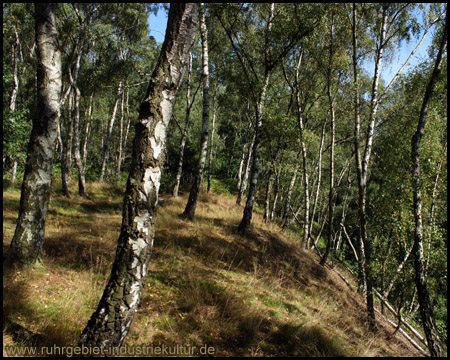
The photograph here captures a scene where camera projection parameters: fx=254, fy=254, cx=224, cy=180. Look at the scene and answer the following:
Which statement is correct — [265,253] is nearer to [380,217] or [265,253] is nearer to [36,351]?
[380,217]

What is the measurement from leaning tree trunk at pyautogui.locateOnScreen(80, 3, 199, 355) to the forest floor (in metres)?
0.76

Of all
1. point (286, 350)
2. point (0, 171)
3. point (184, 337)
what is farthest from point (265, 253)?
point (0, 171)

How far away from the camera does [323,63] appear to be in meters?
12.3

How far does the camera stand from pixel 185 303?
411 cm

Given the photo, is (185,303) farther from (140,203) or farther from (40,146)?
(40,146)

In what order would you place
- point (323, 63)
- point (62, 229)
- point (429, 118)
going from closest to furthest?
point (62, 229)
point (429, 118)
point (323, 63)

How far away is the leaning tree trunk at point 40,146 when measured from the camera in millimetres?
4082

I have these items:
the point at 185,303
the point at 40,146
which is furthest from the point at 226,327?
the point at 40,146

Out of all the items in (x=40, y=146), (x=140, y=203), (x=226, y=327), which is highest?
(x=40, y=146)

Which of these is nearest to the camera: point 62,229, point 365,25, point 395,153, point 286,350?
point 286,350

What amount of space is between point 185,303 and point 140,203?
2.42 metres

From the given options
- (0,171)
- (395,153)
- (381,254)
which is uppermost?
(395,153)

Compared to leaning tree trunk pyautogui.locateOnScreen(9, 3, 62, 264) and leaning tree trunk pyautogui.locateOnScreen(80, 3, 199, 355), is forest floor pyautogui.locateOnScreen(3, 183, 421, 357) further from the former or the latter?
leaning tree trunk pyautogui.locateOnScreen(80, 3, 199, 355)

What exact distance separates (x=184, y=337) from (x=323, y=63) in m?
12.9
